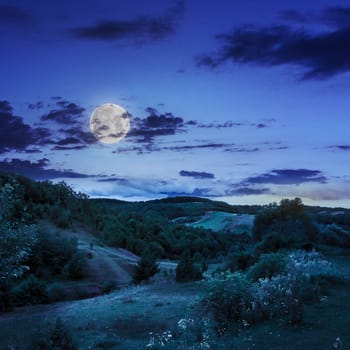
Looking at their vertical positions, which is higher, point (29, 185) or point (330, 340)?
point (29, 185)

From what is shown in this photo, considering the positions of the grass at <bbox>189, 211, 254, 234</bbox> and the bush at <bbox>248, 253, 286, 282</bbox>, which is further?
the grass at <bbox>189, 211, 254, 234</bbox>

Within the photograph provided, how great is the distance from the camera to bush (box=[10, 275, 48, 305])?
2836 cm

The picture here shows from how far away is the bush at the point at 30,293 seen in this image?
93.0 feet

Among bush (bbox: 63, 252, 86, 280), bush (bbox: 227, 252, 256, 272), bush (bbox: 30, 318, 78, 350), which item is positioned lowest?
bush (bbox: 63, 252, 86, 280)

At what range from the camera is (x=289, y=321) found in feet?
42.2

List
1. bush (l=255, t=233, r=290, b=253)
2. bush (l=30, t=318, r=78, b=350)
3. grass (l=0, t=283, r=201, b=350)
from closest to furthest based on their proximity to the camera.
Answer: bush (l=30, t=318, r=78, b=350), grass (l=0, t=283, r=201, b=350), bush (l=255, t=233, r=290, b=253)

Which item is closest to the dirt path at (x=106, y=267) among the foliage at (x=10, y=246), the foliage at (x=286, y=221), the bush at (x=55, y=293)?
the bush at (x=55, y=293)

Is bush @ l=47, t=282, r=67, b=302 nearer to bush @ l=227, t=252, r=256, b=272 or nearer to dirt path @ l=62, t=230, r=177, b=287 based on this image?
dirt path @ l=62, t=230, r=177, b=287

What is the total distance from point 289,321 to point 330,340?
1.88 m

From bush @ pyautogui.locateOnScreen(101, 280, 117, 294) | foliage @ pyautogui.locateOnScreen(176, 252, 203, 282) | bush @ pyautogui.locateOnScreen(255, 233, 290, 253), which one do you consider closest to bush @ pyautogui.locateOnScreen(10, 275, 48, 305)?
bush @ pyautogui.locateOnScreen(101, 280, 117, 294)

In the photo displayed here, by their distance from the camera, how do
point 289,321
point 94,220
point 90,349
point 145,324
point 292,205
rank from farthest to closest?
point 94,220 < point 292,205 < point 145,324 < point 90,349 < point 289,321

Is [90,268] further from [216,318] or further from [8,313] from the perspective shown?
[216,318]

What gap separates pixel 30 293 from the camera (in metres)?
29.0

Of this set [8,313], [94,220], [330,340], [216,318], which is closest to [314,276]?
[216,318]
